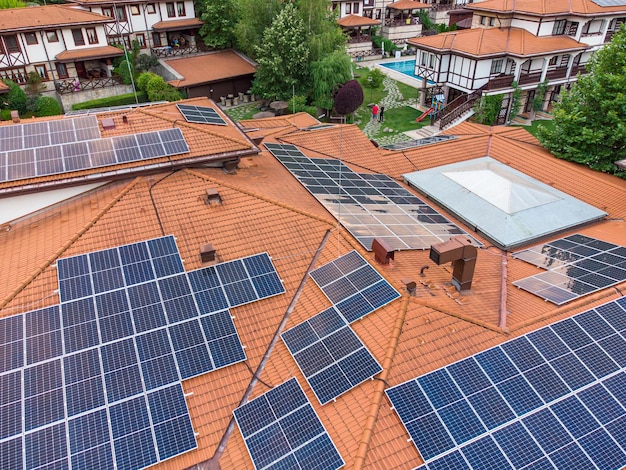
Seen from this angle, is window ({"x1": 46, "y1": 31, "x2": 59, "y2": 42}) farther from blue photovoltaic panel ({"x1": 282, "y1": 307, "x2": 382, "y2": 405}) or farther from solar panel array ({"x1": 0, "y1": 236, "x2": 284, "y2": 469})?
blue photovoltaic panel ({"x1": 282, "y1": 307, "x2": 382, "y2": 405})

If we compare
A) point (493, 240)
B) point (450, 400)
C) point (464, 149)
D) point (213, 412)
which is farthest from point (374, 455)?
point (464, 149)

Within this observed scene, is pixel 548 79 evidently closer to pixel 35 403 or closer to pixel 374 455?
pixel 374 455

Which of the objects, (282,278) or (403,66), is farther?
(403,66)

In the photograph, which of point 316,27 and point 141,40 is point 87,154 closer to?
point 316,27

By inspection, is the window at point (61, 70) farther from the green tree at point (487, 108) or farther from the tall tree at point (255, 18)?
the green tree at point (487, 108)

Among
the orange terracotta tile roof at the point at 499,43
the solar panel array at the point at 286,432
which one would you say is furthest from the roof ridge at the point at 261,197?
the orange terracotta tile roof at the point at 499,43

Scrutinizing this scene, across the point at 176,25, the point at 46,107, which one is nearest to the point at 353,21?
the point at 176,25
